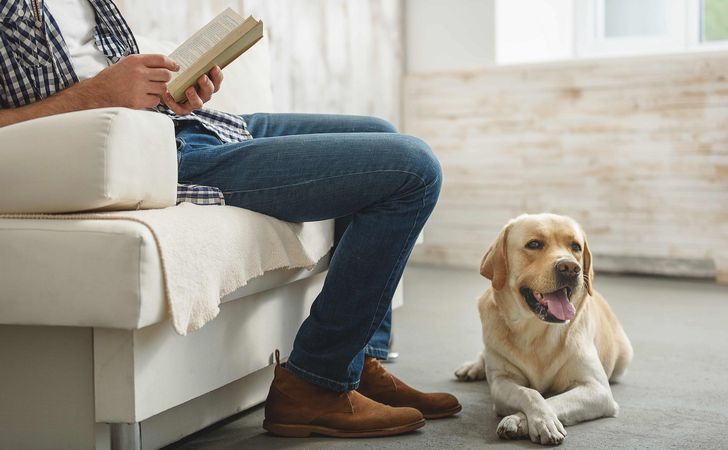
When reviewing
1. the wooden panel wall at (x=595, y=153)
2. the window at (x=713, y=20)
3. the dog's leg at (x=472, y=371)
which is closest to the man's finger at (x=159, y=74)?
the dog's leg at (x=472, y=371)

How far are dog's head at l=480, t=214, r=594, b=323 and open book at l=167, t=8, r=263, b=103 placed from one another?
0.74 m

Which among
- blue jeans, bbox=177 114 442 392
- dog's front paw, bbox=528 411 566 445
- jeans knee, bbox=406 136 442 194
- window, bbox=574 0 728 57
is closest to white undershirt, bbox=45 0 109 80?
blue jeans, bbox=177 114 442 392

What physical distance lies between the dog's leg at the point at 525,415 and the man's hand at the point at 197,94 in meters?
0.87

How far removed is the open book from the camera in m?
1.55

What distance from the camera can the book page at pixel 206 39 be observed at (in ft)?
5.17

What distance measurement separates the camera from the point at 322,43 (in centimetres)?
386

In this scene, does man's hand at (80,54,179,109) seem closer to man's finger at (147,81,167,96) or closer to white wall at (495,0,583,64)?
man's finger at (147,81,167,96)

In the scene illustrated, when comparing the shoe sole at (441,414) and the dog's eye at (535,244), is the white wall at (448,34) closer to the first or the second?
the dog's eye at (535,244)

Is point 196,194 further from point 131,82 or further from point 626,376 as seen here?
point 626,376

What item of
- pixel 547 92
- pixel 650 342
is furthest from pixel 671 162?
pixel 650 342

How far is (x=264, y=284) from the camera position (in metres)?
1.71

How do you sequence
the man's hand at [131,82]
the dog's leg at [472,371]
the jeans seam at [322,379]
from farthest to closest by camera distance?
1. the dog's leg at [472,371]
2. the jeans seam at [322,379]
3. the man's hand at [131,82]

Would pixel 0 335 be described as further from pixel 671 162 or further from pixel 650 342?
pixel 671 162

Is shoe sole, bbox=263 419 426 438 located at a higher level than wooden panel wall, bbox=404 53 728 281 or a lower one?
lower
